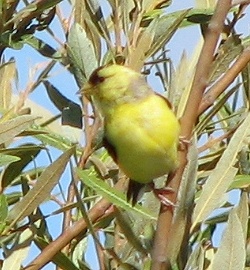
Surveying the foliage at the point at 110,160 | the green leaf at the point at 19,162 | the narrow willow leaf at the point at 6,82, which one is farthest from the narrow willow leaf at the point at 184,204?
the narrow willow leaf at the point at 6,82

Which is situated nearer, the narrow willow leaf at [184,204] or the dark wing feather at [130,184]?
the narrow willow leaf at [184,204]

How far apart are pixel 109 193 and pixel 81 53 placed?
281 mm

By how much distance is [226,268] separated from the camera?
1153mm

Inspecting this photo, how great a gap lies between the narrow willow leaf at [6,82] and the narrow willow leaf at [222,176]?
44 cm

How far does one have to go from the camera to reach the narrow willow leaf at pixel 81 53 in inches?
59.7

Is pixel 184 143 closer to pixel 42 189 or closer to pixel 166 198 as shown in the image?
pixel 166 198

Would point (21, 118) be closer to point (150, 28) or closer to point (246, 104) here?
point (150, 28)

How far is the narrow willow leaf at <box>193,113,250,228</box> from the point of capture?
1312 millimetres

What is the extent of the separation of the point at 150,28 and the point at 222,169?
1.07 feet

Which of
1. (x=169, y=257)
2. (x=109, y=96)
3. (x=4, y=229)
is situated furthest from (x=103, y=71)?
(x=169, y=257)

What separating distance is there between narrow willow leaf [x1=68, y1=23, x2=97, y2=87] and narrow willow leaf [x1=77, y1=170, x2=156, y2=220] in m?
0.23

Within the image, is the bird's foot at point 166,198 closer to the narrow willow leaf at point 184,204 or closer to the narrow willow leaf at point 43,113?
the narrow willow leaf at point 184,204

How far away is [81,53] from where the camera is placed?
5.03 feet

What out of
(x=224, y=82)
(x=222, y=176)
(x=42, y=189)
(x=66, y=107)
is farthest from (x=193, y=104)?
(x=66, y=107)
